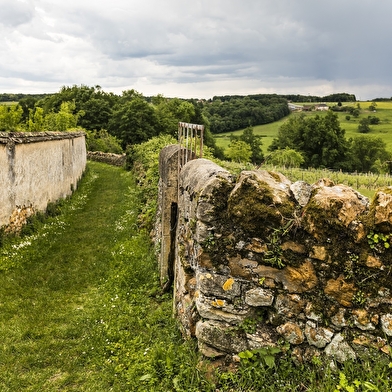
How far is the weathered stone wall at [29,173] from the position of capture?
9289 mm

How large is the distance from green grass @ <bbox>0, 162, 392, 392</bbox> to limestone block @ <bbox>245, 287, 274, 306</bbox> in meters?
0.58

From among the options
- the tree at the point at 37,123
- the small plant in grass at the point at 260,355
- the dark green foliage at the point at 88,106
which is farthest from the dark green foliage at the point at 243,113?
the small plant in grass at the point at 260,355

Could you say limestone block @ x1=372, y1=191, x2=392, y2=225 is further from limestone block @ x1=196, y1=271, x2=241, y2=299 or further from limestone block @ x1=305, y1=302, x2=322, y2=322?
limestone block @ x1=196, y1=271, x2=241, y2=299

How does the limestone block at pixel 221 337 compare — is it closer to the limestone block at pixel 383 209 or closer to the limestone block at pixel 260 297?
the limestone block at pixel 260 297

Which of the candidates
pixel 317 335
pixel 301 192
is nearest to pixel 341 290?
pixel 317 335

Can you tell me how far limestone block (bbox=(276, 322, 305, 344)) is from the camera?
11.6 feet

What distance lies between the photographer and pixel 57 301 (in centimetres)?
642

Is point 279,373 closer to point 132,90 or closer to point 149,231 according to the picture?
point 149,231

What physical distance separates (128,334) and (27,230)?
6.26m

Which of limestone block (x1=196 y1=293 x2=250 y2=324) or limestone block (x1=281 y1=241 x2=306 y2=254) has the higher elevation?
limestone block (x1=281 y1=241 x2=306 y2=254)

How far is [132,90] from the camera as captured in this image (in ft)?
192

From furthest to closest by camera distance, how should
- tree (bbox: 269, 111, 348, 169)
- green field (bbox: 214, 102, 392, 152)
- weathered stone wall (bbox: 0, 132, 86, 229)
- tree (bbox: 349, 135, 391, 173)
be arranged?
green field (bbox: 214, 102, 392, 152) < tree (bbox: 349, 135, 391, 173) < tree (bbox: 269, 111, 348, 169) < weathered stone wall (bbox: 0, 132, 86, 229)

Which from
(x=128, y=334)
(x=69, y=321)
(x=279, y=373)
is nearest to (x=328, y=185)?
(x=279, y=373)

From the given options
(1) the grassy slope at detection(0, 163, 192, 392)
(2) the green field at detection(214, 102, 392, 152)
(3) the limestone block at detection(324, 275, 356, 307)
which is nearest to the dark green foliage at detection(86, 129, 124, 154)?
(1) the grassy slope at detection(0, 163, 192, 392)
